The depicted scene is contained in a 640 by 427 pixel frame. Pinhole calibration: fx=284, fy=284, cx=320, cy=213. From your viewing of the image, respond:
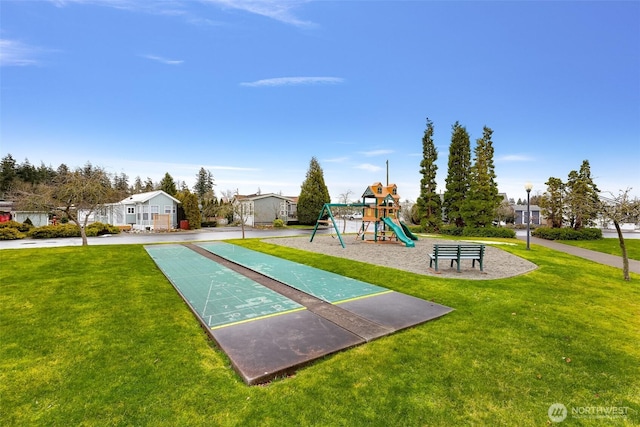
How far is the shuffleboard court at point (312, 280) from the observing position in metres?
7.56

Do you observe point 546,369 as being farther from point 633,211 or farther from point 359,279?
point 633,211

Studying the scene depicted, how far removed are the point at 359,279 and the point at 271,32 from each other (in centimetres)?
1775

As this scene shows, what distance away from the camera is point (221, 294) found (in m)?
7.60

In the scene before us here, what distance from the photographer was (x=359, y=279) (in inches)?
364

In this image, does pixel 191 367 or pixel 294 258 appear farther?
pixel 294 258

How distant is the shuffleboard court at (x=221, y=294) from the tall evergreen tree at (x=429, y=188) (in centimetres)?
2475

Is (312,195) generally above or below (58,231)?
above

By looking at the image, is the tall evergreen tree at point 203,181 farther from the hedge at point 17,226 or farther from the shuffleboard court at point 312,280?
the shuffleboard court at point 312,280

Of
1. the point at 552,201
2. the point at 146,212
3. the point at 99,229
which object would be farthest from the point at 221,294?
the point at 146,212

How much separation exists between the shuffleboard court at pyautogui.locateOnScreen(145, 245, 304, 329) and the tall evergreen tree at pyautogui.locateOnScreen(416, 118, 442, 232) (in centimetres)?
2475

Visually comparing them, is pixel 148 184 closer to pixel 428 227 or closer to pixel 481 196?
pixel 428 227

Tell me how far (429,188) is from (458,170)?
336cm

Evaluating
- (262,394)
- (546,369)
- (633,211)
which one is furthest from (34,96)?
(633,211)

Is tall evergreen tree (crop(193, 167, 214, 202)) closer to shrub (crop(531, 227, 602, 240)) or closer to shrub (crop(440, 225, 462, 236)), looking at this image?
shrub (crop(440, 225, 462, 236))
